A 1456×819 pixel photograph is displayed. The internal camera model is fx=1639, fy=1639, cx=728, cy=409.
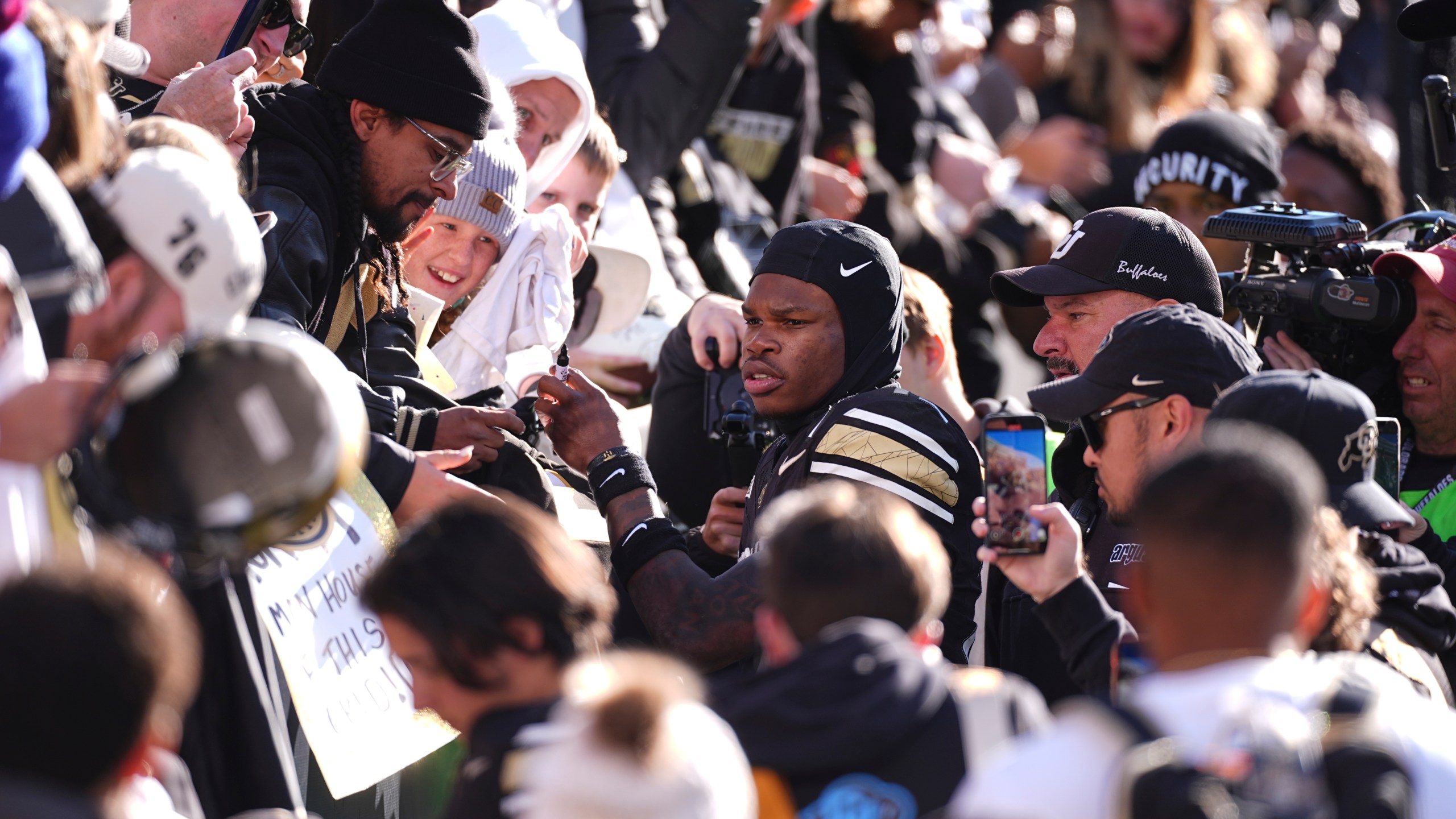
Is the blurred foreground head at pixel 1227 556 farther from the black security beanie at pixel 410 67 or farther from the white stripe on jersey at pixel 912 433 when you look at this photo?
the black security beanie at pixel 410 67

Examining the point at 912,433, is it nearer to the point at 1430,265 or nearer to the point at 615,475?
the point at 615,475

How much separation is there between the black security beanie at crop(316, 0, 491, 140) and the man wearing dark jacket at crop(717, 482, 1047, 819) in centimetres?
190

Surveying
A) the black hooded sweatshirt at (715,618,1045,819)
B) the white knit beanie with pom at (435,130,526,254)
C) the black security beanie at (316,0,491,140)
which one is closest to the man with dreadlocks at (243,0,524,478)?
the black security beanie at (316,0,491,140)

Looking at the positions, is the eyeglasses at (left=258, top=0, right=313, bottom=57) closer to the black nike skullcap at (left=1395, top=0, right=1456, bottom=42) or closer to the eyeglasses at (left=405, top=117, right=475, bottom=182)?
the eyeglasses at (left=405, top=117, right=475, bottom=182)

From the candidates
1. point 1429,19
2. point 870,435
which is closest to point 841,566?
point 870,435

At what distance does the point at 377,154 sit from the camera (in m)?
4.12

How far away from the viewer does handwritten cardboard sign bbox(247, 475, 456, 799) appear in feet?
10.6

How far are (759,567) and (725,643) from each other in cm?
20

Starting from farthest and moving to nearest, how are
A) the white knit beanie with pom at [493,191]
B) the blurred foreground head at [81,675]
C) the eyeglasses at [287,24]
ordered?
the white knit beanie with pom at [493,191], the eyeglasses at [287,24], the blurred foreground head at [81,675]

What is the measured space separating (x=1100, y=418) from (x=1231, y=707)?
1574 millimetres

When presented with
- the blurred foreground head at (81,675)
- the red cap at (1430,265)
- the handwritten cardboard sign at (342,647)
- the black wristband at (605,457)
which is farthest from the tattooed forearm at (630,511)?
the red cap at (1430,265)

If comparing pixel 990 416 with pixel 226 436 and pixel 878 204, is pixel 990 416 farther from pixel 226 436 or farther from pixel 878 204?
pixel 878 204

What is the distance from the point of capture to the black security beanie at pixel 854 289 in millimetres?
4316

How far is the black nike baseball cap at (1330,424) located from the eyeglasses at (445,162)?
6.68ft
